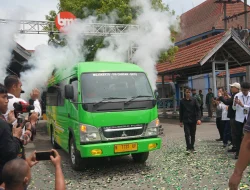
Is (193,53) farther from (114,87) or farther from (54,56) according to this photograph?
(114,87)

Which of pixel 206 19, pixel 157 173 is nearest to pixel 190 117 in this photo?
pixel 157 173

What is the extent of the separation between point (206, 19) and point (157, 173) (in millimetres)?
31068

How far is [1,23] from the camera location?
39.0 feet

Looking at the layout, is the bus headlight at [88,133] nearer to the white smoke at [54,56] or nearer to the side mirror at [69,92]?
the side mirror at [69,92]

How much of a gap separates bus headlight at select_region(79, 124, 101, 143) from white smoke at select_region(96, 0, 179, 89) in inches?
246

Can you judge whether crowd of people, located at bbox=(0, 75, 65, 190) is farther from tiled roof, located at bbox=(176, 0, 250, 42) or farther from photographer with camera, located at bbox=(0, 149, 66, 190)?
tiled roof, located at bbox=(176, 0, 250, 42)

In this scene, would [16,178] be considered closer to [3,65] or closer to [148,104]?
[148,104]

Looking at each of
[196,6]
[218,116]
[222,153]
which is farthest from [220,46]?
[196,6]

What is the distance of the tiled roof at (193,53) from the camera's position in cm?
1510

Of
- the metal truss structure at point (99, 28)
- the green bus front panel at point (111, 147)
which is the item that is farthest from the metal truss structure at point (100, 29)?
the green bus front panel at point (111, 147)

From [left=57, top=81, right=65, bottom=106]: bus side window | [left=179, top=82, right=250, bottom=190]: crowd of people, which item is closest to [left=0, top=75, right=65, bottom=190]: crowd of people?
[left=57, top=81, right=65, bottom=106]: bus side window

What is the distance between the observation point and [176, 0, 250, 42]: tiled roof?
32406 mm

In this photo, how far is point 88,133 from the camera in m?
6.13

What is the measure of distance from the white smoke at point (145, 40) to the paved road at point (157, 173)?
4.91 metres
